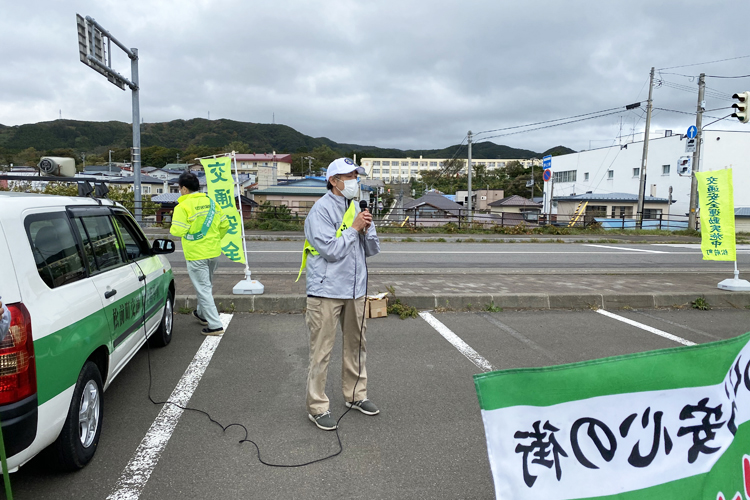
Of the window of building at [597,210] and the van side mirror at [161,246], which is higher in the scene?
the window of building at [597,210]

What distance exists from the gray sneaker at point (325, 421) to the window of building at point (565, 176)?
194 feet

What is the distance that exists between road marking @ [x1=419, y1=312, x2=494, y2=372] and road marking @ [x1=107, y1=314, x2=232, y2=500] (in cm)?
265

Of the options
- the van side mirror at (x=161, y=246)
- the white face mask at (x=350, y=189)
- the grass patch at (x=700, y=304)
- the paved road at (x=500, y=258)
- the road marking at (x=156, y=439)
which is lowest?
the road marking at (x=156, y=439)

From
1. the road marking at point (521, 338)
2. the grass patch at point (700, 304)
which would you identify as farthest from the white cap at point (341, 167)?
the grass patch at point (700, 304)

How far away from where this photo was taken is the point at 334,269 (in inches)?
132

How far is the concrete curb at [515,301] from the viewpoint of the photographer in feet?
22.4

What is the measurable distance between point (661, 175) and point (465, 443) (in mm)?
49295

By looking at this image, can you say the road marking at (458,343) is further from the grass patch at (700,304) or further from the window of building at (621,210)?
the window of building at (621,210)

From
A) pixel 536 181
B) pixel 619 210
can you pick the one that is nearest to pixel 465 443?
pixel 619 210

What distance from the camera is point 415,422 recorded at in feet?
11.8

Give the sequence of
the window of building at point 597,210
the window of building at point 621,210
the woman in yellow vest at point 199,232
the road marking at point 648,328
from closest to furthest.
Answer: the woman in yellow vest at point 199,232
the road marking at point 648,328
the window of building at point 621,210
the window of building at point 597,210

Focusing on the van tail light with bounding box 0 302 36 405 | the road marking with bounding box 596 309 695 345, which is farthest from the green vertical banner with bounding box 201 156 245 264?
the road marking with bounding box 596 309 695 345

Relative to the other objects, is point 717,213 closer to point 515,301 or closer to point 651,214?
point 515,301

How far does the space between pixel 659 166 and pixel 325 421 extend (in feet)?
164
